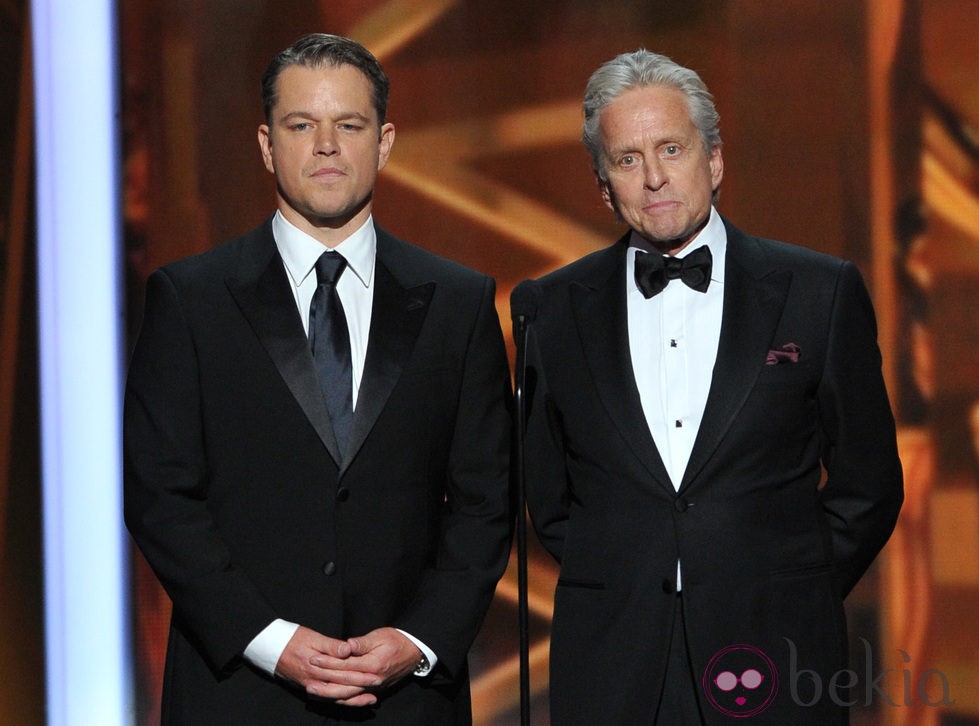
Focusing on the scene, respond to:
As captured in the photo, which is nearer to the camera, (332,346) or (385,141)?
(332,346)

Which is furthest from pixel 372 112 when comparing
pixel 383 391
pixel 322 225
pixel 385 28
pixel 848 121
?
pixel 848 121

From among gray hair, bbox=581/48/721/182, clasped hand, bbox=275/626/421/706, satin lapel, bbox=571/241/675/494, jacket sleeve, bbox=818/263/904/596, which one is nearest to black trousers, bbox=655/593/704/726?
satin lapel, bbox=571/241/675/494

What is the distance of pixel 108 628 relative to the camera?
3.85 metres

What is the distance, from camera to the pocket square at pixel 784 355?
7.77 ft

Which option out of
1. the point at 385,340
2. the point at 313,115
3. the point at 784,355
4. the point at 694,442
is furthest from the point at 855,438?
the point at 313,115

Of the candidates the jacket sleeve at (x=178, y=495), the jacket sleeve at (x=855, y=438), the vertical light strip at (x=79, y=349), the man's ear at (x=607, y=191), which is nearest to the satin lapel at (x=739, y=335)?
the jacket sleeve at (x=855, y=438)

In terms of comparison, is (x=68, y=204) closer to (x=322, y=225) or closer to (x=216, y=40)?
(x=216, y=40)

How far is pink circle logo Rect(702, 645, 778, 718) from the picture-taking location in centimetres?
227

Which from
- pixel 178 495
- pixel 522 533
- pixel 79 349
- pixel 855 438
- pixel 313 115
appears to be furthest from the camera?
pixel 79 349

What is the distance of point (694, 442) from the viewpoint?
2326 mm

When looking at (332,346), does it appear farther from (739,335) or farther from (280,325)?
(739,335)

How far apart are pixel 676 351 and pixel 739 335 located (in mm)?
117

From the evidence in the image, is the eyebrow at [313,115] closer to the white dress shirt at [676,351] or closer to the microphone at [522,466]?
the microphone at [522,466]

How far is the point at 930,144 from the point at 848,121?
226mm
